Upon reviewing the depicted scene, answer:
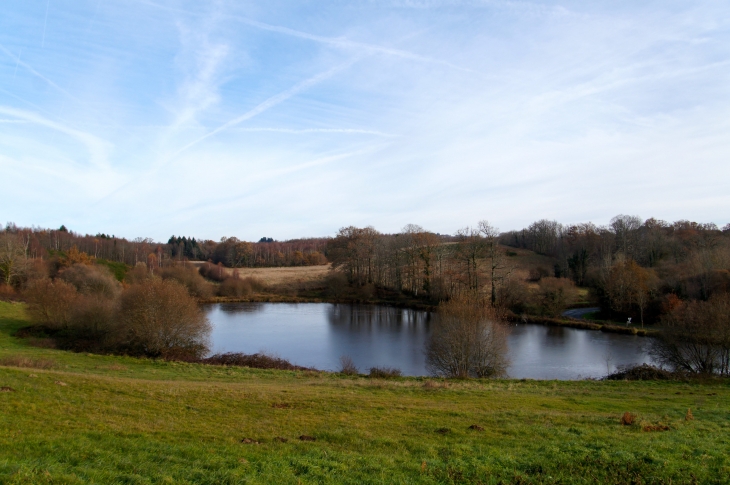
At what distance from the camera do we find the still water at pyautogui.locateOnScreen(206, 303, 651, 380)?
27.1 meters

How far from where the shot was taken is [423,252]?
2325 inches

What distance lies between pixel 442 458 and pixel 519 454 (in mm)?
1318

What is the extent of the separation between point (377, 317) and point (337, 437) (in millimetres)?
41208

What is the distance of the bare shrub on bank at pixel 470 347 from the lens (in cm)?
2372

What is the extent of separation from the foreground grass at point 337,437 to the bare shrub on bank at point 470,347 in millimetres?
8860

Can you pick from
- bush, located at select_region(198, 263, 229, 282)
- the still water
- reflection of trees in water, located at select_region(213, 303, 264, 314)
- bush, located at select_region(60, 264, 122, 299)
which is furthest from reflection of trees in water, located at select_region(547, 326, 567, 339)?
bush, located at select_region(198, 263, 229, 282)

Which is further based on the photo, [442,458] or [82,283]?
[82,283]

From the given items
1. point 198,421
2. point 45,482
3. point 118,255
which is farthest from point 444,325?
point 118,255

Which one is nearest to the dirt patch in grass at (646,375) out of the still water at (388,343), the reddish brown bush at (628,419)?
the still water at (388,343)

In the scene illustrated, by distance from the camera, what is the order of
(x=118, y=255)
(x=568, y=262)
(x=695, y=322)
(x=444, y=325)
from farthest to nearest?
1. (x=118, y=255)
2. (x=568, y=262)
3. (x=444, y=325)
4. (x=695, y=322)

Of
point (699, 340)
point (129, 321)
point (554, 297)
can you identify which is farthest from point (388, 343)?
point (554, 297)

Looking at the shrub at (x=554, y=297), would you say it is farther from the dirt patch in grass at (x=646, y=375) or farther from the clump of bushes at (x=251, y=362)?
the clump of bushes at (x=251, y=362)

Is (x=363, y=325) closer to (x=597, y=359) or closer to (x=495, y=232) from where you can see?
(x=495, y=232)

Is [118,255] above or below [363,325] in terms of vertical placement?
above
